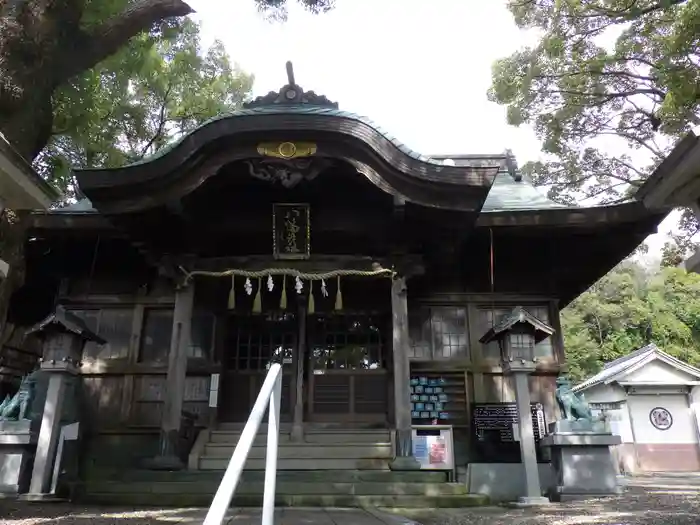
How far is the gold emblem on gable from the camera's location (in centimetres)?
774

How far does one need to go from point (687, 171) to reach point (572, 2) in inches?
430

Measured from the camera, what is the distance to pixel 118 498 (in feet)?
21.9

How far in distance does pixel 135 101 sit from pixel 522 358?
15.5m

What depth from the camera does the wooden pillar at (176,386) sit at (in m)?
7.66

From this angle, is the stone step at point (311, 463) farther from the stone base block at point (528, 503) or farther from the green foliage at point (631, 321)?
the green foliage at point (631, 321)

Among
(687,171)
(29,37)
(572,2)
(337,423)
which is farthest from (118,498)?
(572,2)

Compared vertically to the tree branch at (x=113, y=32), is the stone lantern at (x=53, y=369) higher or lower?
lower

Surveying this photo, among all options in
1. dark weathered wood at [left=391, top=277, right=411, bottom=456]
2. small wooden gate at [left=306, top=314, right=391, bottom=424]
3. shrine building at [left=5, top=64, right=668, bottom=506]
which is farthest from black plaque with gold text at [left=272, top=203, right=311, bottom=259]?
small wooden gate at [left=306, top=314, right=391, bottom=424]

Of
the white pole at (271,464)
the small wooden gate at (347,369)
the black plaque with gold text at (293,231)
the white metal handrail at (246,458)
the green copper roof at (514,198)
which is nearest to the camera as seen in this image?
the white metal handrail at (246,458)

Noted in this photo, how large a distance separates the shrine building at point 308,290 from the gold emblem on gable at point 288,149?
0.9 inches

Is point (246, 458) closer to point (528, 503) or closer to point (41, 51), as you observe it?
point (528, 503)

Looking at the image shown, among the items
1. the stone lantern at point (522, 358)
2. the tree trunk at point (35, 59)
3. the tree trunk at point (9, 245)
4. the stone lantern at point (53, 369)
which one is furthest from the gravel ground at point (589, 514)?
the tree trunk at point (35, 59)

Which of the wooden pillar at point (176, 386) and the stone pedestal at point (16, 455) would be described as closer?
the stone pedestal at point (16, 455)

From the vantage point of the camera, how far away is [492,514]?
5926mm
